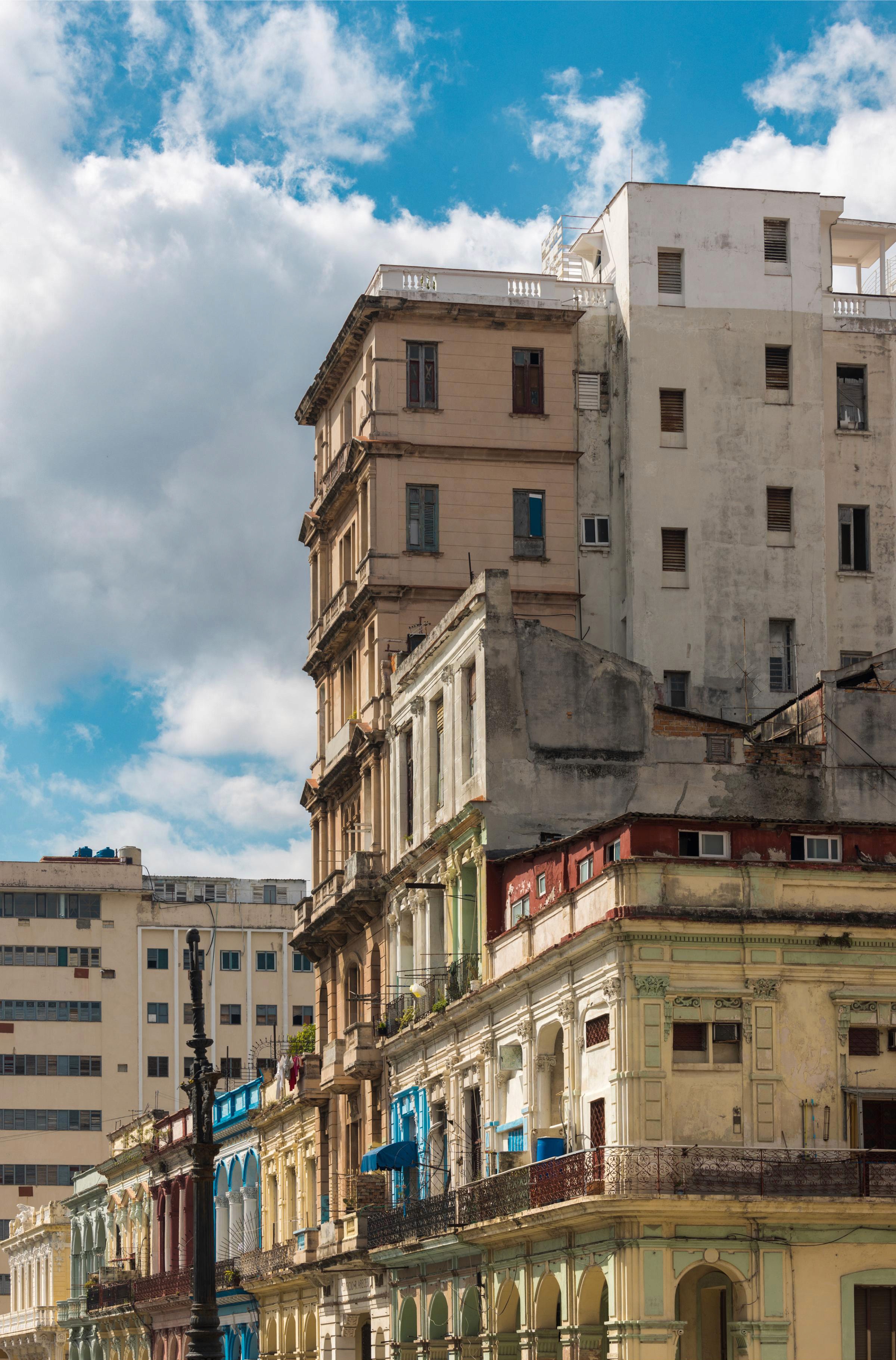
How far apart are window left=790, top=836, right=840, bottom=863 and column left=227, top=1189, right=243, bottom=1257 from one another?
3527 centimetres

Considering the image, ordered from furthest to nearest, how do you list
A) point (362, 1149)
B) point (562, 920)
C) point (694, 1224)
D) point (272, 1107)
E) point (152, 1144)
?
point (152, 1144) → point (272, 1107) → point (362, 1149) → point (562, 920) → point (694, 1224)

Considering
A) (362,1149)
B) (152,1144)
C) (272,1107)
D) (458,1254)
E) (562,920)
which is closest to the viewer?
(562,920)

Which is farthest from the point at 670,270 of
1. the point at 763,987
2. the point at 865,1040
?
the point at 865,1040

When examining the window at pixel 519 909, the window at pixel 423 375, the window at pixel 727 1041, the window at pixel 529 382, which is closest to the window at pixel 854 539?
the window at pixel 529 382

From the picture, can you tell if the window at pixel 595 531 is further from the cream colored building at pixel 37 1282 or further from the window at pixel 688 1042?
the cream colored building at pixel 37 1282

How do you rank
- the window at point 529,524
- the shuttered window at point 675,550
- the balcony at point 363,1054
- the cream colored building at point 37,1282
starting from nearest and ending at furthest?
1. the balcony at point 363,1054
2. the window at point 529,524
3. the shuttered window at point 675,550
4. the cream colored building at point 37,1282

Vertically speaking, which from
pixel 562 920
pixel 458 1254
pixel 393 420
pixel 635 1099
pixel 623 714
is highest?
pixel 393 420

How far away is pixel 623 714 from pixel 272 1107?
22008mm

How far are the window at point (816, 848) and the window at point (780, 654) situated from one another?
54.4ft

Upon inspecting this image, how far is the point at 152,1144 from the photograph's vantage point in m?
79.8

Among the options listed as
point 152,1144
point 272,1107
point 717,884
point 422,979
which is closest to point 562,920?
point 717,884

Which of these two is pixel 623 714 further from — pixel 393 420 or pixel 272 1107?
pixel 272 1107

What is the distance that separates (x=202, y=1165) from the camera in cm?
3447

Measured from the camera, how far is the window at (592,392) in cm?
5828
